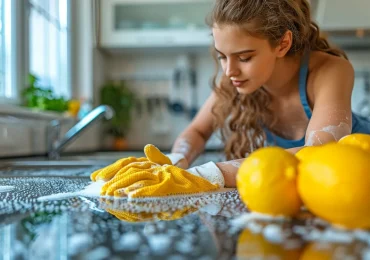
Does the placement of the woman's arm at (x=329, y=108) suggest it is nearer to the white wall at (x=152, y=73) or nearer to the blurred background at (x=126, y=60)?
the blurred background at (x=126, y=60)

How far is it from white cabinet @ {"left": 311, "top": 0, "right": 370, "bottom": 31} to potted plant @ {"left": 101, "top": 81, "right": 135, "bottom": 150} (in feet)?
4.80

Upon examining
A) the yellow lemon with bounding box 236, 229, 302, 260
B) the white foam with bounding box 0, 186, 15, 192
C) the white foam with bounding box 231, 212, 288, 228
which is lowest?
the white foam with bounding box 0, 186, 15, 192

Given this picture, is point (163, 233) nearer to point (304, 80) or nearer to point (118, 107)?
point (304, 80)

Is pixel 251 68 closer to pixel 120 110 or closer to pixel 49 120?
pixel 49 120

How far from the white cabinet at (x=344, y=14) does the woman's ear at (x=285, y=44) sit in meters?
1.98

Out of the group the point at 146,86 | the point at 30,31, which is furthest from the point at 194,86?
the point at 30,31

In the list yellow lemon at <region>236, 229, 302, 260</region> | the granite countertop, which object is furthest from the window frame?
yellow lemon at <region>236, 229, 302, 260</region>

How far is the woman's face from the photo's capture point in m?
0.99

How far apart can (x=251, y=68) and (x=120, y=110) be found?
244 cm

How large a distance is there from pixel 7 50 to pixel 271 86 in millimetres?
1429

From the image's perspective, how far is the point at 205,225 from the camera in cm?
45

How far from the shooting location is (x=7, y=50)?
7.24 ft

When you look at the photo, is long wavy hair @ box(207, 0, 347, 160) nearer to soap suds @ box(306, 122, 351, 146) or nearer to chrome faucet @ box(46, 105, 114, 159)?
soap suds @ box(306, 122, 351, 146)

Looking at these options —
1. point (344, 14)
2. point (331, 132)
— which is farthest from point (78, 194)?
point (344, 14)
